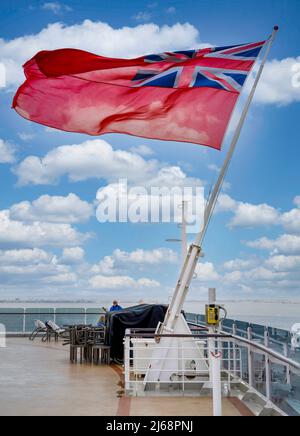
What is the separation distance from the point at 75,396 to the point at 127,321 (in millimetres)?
4228

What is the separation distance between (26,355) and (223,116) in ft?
30.6

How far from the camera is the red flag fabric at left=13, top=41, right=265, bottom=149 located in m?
7.66

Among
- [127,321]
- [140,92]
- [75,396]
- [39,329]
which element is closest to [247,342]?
[75,396]

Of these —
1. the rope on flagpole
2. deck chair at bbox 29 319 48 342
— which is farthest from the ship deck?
deck chair at bbox 29 319 48 342

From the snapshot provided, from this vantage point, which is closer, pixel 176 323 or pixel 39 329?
pixel 176 323

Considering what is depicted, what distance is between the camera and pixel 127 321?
500 inches

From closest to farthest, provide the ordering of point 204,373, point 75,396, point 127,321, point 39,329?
1. point 75,396
2. point 204,373
3. point 127,321
4. point 39,329

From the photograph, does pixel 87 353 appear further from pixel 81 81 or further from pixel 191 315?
pixel 81 81

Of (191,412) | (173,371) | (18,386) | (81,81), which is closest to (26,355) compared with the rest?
(18,386)

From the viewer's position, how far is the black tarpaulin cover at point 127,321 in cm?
1259

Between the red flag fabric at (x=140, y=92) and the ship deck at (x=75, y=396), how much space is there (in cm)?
384

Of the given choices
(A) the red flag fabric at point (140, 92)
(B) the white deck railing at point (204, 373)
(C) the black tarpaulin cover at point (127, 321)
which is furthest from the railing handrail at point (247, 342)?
(C) the black tarpaulin cover at point (127, 321)

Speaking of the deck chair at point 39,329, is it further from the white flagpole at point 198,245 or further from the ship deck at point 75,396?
the white flagpole at point 198,245

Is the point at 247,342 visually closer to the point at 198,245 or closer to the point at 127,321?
the point at 198,245
